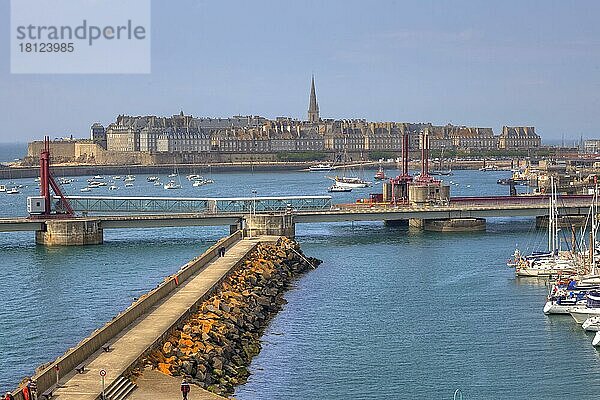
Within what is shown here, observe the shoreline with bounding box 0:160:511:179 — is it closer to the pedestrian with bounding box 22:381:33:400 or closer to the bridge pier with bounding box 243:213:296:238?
the bridge pier with bounding box 243:213:296:238

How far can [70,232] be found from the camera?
196 ft

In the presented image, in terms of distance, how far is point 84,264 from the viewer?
52.9m

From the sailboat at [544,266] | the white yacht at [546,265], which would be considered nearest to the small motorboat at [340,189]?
the white yacht at [546,265]

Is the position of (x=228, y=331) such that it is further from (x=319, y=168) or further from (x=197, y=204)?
(x=319, y=168)

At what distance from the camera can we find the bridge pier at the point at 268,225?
195 feet

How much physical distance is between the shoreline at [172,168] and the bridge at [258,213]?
336ft

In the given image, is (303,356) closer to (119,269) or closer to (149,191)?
(119,269)

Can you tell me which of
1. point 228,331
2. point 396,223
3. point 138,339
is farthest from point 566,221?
point 138,339

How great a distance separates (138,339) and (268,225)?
3143 centimetres

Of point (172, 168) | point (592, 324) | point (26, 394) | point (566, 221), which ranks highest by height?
point (26, 394)

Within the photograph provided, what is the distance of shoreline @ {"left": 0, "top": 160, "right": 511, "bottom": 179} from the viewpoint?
6786 inches

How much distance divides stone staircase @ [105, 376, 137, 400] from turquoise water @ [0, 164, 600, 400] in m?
3.90

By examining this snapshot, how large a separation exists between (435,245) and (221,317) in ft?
91.4

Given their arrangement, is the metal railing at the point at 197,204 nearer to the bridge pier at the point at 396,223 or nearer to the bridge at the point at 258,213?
the bridge at the point at 258,213
